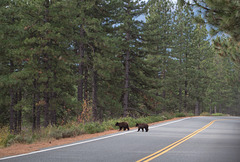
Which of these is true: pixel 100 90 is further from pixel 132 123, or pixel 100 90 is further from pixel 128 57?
pixel 132 123

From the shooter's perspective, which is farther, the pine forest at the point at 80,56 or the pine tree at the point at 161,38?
the pine tree at the point at 161,38

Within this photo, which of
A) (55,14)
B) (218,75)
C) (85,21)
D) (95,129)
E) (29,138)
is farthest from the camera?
(218,75)

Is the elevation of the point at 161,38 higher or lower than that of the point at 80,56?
higher

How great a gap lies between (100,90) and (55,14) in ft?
45.0

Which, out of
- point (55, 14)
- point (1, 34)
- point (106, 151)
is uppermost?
point (55, 14)

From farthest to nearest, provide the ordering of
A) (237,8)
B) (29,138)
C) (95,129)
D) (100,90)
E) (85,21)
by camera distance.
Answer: (100,90)
(85,21)
(95,129)
(29,138)
(237,8)

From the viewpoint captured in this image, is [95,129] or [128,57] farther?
[128,57]

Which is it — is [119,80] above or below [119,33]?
below

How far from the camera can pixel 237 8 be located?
10438mm

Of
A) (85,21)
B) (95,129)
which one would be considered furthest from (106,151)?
(85,21)

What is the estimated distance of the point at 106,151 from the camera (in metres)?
9.55

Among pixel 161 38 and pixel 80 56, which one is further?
pixel 161 38

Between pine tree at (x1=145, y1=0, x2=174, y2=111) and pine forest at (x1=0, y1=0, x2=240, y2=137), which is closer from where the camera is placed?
pine forest at (x1=0, y1=0, x2=240, y2=137)

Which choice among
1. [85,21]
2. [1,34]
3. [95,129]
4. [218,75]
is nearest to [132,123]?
[95,129]
